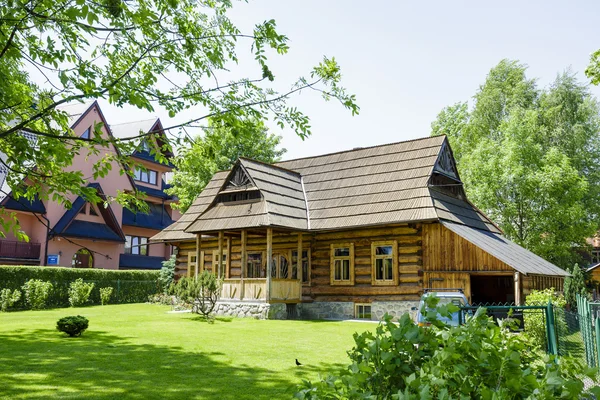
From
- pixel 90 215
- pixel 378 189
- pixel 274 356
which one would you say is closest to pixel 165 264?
pixel 90 215

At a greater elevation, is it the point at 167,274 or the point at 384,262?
the point at 384,262

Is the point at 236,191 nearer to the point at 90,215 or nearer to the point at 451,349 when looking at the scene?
the point at 90,215

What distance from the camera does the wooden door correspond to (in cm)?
2070

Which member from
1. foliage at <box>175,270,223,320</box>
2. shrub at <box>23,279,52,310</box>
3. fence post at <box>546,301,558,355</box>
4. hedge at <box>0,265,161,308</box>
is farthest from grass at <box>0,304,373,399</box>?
hedge at <box>0,265,161,308</box>

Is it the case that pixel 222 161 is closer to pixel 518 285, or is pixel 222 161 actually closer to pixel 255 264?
pixel 255 264

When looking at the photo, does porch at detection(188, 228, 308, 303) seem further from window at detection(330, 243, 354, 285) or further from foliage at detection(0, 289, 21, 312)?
foliage at detection(0, 289, 21, 312)

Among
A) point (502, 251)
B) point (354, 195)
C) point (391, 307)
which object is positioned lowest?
point (391, 307)

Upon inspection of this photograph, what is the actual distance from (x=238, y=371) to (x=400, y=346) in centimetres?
827

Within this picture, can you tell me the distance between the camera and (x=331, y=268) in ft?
79.9

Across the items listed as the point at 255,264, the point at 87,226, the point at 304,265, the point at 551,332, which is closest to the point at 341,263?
the point at 304,265

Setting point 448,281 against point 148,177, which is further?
point 148,177

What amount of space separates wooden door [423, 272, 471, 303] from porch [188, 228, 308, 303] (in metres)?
5.81

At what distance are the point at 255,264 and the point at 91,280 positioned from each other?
10078 mm

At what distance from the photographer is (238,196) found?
979 inches
